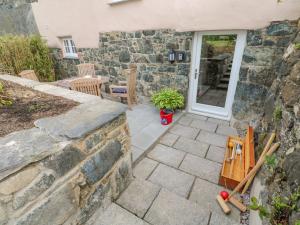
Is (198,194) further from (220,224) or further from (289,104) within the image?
(289,104)

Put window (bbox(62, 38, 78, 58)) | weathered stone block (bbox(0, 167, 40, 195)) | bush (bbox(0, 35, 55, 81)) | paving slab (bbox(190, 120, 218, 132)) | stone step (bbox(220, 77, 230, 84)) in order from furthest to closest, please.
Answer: window (bbox(62, 38, 78, 58)) < bush (bbox(0, 35, 55, 81)) < stone step (bbox(220, 77, 230, 84)) < paving slab (bbox(190, 120, 218, 132)) < weathered stone block (bbox(0, 167, 40, 195))

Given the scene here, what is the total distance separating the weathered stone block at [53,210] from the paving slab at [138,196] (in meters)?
0.64

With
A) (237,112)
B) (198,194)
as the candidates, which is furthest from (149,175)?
(237,112)

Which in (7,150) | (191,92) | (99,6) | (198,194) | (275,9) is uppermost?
(99,6)

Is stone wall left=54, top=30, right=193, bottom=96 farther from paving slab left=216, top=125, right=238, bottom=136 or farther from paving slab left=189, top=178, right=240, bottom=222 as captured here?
paving slab left=189, top=178, right=240, bottom=222

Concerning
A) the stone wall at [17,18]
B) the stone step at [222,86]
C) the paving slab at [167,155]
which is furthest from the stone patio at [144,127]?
the stone wall at [17,18]

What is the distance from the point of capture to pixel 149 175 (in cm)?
232

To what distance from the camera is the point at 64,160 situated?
1265 millimetres

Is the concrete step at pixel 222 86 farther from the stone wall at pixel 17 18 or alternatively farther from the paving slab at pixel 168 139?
the stone wall at pixel 17 18

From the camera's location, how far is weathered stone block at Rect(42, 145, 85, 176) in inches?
46.6

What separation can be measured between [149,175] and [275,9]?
3.06 meters

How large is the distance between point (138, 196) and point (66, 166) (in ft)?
3.42

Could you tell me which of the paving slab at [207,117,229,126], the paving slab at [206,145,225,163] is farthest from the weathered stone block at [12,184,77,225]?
the paving slab at [207,117,229,126]

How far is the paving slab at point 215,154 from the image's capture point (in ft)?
8.50
